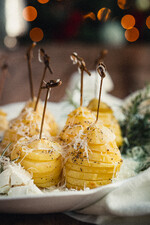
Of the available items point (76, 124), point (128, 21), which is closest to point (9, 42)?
point (128, 21)

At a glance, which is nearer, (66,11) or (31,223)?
(31,223)

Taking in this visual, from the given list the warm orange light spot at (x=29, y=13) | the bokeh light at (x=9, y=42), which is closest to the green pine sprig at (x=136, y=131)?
the bokeh light at (x=9, y=42)

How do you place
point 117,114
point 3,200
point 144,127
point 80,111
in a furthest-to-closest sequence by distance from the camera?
point 117,114 → point 144,127 → point 80,111 → point 3,200

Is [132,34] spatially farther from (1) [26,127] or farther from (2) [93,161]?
(2) [93,161]

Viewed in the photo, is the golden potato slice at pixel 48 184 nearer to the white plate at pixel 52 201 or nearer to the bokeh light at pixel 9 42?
the white plate at pixel 52 201

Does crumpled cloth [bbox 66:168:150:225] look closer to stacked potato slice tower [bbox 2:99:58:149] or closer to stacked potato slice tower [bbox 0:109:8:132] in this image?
stacked potato slice tower [bbox 2:99:58:149]

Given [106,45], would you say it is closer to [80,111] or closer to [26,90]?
[26,90]

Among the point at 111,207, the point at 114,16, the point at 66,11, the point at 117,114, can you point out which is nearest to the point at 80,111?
the point at 111,207
